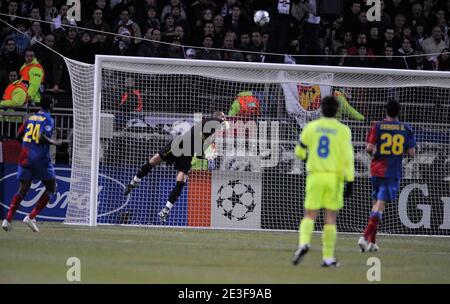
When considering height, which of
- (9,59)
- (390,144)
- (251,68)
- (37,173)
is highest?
(9,59)

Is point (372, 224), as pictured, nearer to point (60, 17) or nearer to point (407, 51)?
point (407, 51)

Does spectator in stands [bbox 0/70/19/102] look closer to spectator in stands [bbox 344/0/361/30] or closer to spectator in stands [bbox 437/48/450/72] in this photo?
spectator in stands [bbox 344/0/361/30]

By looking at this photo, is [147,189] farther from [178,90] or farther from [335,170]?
[335,170]

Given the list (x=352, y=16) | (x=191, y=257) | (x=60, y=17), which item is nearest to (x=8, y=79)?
(x=60, y=17)

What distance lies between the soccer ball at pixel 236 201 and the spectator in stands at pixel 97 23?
438 centimetres

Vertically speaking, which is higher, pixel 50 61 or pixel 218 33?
pixel 218 33

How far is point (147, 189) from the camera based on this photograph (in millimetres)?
18734

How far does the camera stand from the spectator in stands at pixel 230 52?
2009 cm

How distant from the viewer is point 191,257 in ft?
41.2

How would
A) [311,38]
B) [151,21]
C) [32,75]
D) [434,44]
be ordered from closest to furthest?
[32,75], [151,21], [311,38], [434,44]

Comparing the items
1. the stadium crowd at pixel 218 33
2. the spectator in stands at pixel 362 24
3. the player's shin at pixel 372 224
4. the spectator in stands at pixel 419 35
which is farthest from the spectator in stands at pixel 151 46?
the player's shin at pixel 372 224

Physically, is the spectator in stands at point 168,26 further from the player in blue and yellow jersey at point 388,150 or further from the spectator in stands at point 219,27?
the player in blue and yellow jersey at point 388,150

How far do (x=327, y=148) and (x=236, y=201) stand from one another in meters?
7.60

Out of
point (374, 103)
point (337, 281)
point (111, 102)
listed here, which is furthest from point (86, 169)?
point (337, 281)
